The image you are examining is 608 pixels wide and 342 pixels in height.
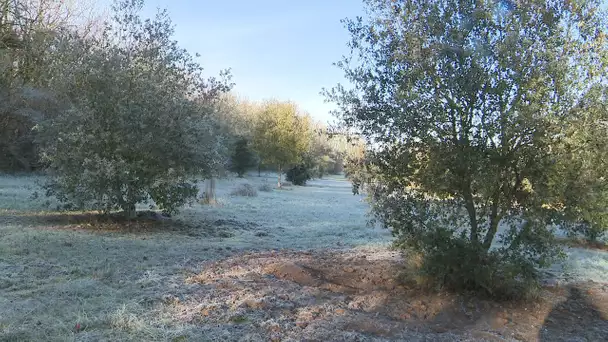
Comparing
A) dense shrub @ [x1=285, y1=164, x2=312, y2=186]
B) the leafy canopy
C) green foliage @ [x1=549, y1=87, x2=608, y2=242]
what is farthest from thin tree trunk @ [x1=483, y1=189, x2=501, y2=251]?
dense shrub @ [x1=285, y1=164, x2=312, y2=186]

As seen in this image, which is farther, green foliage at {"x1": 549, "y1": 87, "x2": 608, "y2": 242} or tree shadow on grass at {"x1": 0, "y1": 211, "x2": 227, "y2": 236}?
tree shadow on grass at {"x1": 0, "y1": 211, "x2": 227, "y2": 236}

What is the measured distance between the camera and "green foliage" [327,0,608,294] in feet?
15.2

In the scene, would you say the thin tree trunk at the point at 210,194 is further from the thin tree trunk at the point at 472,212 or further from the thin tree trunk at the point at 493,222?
the thin tree trunk at the point at 493,222

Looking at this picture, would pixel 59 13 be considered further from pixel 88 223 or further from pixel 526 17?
pixel 526 17

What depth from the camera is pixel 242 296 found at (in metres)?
4.60

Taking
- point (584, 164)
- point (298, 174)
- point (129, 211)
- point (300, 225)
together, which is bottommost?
point (300, 225)

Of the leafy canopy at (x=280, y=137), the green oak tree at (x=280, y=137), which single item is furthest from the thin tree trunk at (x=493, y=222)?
the leafy canopy at (x=280, y=137)

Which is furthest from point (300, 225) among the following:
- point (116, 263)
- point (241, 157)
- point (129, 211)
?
point (241, 157)

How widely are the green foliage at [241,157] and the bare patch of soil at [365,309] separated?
29.7 meters

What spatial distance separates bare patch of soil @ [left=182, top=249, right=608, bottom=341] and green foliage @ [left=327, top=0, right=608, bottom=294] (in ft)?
1.41

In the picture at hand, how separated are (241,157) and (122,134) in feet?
87.7

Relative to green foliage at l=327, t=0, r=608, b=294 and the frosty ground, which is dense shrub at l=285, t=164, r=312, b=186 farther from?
green foliage at l=327, t=0, r=608, b=294

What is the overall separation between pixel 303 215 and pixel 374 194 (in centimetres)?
851

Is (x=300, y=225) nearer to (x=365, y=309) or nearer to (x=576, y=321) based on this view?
(x=365, y=309)
